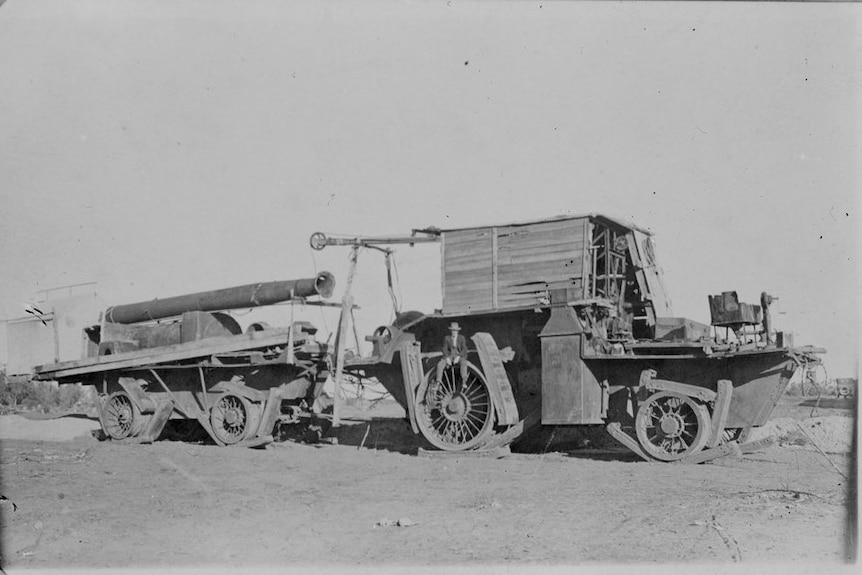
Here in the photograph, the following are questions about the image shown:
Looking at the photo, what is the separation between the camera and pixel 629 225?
645 inches

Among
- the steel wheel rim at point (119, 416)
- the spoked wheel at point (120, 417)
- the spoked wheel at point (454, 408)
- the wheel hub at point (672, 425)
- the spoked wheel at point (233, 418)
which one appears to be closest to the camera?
the wheel hub at point (672, 425)

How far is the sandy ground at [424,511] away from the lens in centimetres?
792

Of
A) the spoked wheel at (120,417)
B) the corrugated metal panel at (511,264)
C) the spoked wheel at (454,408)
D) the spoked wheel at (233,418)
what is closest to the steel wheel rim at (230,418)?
the spoked wheel at (233,418)

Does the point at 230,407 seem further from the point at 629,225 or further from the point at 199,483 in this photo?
the point at 629,225

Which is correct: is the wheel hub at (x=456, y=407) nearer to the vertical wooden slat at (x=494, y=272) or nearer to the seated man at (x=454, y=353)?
the seated man at (x=454, y=353)

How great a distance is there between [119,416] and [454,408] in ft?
28.3

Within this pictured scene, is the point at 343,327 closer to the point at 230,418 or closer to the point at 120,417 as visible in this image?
the point at 230,418

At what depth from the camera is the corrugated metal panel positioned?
1542 centimetres

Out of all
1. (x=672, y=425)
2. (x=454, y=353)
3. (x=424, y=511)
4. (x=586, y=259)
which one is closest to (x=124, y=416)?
(x=454, y=353)

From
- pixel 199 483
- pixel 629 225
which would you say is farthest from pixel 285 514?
pixel 629 225

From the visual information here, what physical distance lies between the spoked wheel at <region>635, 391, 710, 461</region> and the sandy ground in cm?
45

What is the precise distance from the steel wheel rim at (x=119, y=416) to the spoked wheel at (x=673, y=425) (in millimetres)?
11726

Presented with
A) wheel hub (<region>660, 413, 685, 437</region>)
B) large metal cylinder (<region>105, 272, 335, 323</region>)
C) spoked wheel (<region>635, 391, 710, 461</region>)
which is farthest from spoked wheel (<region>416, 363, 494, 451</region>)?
large metal cylinder (<region>105, 272, 335, 323</region>)

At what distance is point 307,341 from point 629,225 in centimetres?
718
